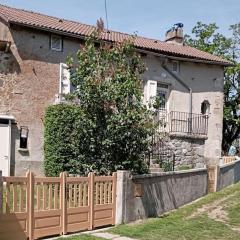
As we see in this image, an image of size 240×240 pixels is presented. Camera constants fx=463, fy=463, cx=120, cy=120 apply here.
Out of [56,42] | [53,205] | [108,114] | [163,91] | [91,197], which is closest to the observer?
[53,205]

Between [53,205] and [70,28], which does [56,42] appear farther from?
[53,205]

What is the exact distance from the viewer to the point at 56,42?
61.2 feet

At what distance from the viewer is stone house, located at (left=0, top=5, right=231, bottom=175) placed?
17219 millimetres

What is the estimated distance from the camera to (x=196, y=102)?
23.7 m

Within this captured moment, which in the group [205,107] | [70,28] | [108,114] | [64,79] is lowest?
[108,114]

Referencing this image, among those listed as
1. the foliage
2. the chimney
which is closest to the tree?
the chimney

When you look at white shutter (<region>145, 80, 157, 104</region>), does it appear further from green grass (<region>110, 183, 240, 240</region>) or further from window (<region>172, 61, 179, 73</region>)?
green grass (<region>110, 183, 240, 240</region>)

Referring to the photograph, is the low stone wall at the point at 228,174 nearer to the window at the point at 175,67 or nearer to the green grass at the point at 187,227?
the green grass at the point at 187,227

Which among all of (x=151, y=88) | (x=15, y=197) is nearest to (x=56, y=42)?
(x=151, y=88)

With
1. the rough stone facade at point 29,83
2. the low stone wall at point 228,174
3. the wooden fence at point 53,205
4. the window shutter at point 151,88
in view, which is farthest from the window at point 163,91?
the wooden fence at point 53,205

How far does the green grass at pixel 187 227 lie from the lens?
34.1 ft

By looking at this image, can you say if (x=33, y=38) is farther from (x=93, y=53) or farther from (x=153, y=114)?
(x=153, y=114)

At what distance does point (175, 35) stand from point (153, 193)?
50.5 ft

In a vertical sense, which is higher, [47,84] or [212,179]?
[47,84]
